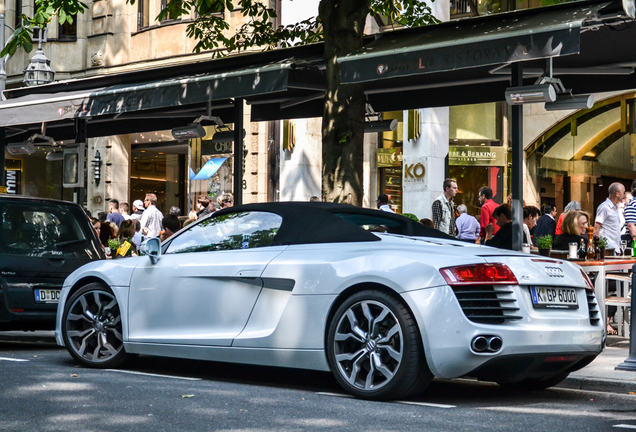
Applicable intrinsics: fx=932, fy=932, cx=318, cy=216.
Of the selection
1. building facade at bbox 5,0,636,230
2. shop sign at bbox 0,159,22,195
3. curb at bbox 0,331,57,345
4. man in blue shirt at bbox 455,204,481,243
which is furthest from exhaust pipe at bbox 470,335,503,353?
shop sign at bbox 0,159,22,195

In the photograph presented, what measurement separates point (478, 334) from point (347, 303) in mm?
928

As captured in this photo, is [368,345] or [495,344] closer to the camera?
[495,344]

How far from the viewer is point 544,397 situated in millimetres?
6594

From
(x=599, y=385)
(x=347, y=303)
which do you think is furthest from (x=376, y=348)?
(x=599, y=385)

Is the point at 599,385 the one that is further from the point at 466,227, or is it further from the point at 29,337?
the point at 466,227

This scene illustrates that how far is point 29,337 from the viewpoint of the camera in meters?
11.1

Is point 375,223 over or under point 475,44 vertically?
under

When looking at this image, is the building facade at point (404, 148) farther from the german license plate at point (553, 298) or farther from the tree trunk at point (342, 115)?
the german license plate at point (553, 298)

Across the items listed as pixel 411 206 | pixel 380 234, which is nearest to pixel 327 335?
pixel 380 234

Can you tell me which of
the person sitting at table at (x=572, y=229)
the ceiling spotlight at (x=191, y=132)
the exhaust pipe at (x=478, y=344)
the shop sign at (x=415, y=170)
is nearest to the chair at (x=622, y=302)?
the person sitting at table at (x=572, y=229)

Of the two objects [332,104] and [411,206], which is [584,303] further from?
[411,206]

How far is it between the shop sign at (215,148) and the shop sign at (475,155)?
5.69 m

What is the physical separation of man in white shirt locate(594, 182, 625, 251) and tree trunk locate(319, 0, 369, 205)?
13.0 ft

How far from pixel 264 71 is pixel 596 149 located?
12.5m
